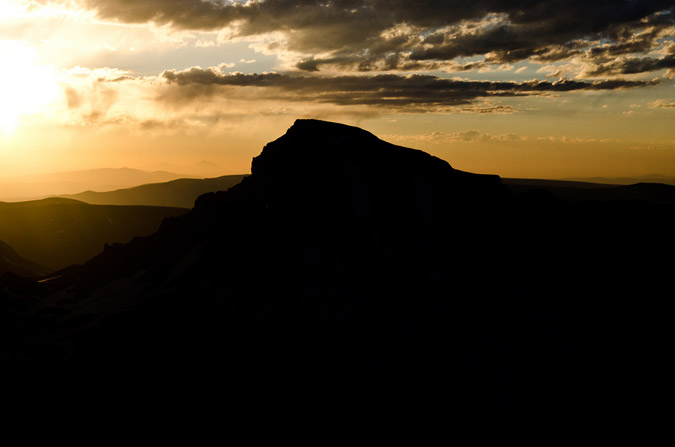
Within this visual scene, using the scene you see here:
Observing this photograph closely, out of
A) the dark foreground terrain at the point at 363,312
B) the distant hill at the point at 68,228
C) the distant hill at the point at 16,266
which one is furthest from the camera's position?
the distant hill at the point at 68,228

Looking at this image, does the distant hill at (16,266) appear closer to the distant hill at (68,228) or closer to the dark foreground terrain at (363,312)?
the distant hill at (68,228)

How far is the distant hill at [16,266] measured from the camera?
94250mm

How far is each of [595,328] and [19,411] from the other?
51233 mm

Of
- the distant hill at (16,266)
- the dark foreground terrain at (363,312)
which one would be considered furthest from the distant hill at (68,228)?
the dark foreground terrain at (363,312)

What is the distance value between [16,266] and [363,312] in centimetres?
7983

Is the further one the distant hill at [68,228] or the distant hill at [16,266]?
the distant hill at [68,228]

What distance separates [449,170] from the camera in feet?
210

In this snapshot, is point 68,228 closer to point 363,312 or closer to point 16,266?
point 16,266

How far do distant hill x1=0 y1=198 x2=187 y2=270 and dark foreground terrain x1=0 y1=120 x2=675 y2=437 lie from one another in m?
89.2

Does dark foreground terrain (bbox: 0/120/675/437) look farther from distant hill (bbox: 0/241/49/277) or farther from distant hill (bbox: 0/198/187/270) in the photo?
distant hill (bbox: 0/198/187/270)

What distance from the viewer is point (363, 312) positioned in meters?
47.8

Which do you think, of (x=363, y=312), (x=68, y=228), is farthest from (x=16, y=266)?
(x=363, y=312)

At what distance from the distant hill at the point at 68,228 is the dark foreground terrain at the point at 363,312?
293 feet

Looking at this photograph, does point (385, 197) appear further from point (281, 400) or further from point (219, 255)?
point (281, 400)
